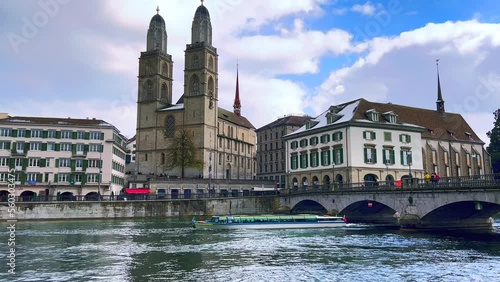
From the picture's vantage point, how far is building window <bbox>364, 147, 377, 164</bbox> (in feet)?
218

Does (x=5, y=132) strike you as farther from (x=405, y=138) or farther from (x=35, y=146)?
(x=405, y=138)

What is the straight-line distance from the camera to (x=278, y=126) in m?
124

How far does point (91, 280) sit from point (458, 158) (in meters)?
75.0

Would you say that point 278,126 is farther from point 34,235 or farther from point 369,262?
point 369,262

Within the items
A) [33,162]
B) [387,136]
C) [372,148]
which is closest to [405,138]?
[387,136]

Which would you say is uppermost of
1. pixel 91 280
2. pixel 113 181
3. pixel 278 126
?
pixel 278 126

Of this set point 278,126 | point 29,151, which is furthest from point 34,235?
point 278,126

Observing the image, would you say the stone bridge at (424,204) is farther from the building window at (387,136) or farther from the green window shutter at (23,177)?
the green window shutter at (23,177)

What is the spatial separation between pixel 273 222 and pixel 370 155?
22.0 m

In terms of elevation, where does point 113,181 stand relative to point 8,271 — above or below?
above

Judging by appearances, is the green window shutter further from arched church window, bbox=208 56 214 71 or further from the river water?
arched church window, bbox=208 56 214 71

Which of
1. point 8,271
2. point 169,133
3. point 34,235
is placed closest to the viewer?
point 8,271

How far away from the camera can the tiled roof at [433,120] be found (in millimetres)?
74363

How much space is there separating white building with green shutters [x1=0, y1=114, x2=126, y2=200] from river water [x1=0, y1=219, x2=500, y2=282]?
3544 centimetres
